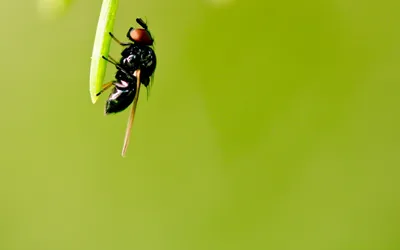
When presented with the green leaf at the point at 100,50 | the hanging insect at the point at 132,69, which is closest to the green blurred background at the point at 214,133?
the hanging insect at the point at 132,69

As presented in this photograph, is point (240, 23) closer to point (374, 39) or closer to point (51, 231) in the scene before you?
point (374, 39)

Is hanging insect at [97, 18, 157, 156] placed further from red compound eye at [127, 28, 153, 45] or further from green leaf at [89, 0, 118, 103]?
green leaf at [89, 0, 118, 103]

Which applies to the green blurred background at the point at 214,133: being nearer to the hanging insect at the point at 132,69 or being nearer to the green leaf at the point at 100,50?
the hanging insect at the point at 132,69

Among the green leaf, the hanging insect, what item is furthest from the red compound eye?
the green leaf

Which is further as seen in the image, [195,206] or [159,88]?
[195,206]

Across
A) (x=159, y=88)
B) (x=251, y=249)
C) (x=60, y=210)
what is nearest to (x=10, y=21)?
(x=159, y=88)

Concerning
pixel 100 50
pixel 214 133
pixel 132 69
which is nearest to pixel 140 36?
pixel 132 69
